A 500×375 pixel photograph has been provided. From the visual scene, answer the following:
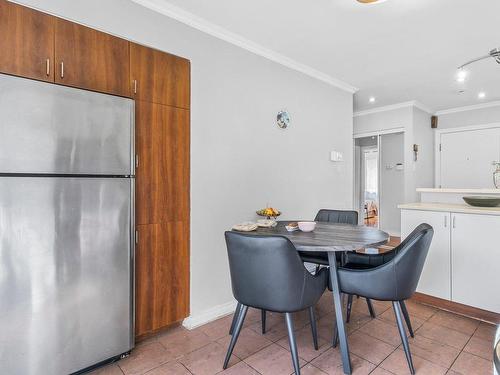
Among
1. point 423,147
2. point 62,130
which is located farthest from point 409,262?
point 423,147

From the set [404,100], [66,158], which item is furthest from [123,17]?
[404,100]

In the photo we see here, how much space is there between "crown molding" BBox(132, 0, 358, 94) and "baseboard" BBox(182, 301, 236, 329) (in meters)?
2.40

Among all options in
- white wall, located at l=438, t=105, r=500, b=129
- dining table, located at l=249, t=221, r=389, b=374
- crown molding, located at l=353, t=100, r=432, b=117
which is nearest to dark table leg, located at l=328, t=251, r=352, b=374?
dining table, located at l=249, t=221, r=389, b=374

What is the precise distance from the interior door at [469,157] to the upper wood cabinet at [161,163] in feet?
16.4

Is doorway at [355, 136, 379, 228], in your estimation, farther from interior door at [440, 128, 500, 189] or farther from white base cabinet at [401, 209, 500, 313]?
white base cabinet at [401, 209, 500, 313]

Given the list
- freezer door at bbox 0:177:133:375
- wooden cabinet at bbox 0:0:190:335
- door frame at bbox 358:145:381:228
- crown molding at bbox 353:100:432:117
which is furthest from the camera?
door frame at bbox 358:145:381:228

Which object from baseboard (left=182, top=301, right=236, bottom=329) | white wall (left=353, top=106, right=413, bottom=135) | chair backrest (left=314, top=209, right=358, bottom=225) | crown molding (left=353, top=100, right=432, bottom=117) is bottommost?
baseboard (left=182, top=301, right=236, bottom=329)

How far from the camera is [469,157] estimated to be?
503 centimetres

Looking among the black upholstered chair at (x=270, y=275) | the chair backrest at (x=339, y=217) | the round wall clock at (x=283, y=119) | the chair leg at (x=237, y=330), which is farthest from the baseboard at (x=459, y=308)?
the round wall clock at (x=283, y=119)

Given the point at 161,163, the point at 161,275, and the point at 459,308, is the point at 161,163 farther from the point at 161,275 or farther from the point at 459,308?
the point at 459,308

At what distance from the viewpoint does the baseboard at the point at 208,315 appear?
239cm

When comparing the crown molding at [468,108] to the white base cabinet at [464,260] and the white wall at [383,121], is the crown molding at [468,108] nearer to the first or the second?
the white wall at [383,121]

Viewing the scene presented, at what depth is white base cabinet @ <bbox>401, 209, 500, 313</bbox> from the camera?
246 cm

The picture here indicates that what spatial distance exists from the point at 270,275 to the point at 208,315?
1201mm
